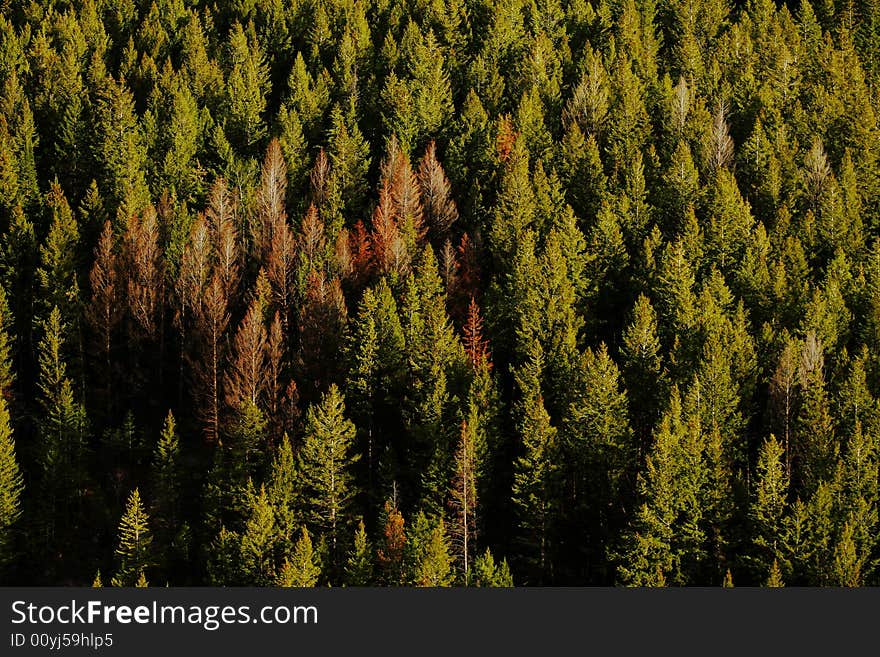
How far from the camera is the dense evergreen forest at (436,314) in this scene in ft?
213

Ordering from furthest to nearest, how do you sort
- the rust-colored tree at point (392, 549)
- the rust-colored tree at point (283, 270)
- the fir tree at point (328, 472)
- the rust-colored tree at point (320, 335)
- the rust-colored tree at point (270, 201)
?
the rust-colored tree at point (270, 201), the rust-colored tree at point (283, 270), the rust-colored tree at point (320, 335), the fir tree at point (328, 472), the rust-colored tree at point (392, 549)

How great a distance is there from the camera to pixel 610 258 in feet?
277

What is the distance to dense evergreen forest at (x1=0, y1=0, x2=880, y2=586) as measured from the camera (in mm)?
65000

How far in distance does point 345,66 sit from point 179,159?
88.9ft

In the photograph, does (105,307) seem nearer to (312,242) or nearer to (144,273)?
(144,273)

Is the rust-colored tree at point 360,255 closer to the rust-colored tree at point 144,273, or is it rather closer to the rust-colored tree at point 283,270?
the rust-colored tree at point 283,270

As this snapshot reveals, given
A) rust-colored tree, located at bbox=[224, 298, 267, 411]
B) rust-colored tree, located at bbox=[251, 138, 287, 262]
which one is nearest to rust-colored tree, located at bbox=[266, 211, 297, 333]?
rust-colored tree, located at bbox=[251, 138, 287, 262]

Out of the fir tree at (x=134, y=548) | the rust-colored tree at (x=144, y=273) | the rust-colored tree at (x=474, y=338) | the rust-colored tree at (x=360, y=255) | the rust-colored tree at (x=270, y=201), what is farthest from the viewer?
the rust-colored tree at (x=270, y=201)

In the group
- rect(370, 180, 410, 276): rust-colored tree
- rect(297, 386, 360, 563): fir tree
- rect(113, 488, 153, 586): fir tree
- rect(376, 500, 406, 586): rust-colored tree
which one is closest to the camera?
rect(376, 500, 406, 586): rust-colored tree

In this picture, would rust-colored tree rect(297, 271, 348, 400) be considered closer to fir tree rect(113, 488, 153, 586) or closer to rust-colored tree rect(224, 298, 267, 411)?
rust-colored tree rect(224, 298, 267, 411)

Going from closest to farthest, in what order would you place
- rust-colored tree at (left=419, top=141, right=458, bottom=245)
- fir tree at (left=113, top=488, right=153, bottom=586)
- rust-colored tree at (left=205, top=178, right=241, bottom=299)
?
fir tree at (left=113, top=488, right=153, bottom=586), rust-colored tree at (left=205, top=178, right=241, bottom=299), rust-colored tree at (left=419, top=141, right=458, bottom=245)

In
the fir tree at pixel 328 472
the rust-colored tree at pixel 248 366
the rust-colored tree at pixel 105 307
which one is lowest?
the fir tree at pixel 328 472

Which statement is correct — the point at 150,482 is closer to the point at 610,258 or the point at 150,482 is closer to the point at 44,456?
the point at 44,456

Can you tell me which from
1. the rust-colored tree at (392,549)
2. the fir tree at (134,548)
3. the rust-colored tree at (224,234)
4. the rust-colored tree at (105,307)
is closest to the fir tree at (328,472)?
the rust-colored tree at (392,549)
